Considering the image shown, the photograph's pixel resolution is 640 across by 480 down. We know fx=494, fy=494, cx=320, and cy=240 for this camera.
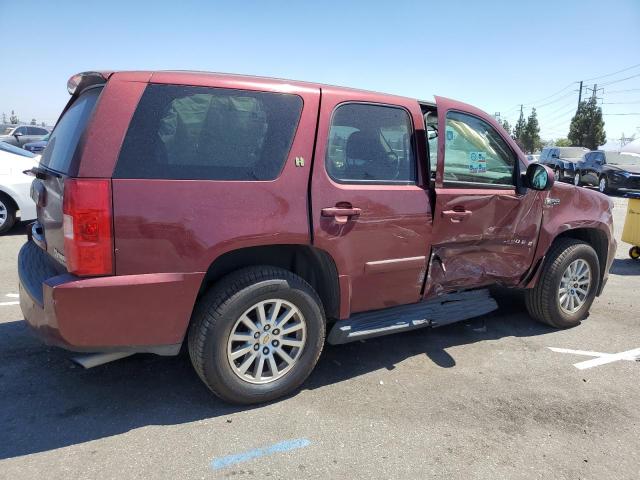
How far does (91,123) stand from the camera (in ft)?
8.46

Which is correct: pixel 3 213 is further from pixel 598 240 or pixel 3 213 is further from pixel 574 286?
pixel 598 240

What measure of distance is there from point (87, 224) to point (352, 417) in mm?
1869

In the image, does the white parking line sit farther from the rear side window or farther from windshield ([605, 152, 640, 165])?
windshield ([605, 152, 640, 165])

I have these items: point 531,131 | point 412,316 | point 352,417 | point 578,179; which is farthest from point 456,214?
point 531,131

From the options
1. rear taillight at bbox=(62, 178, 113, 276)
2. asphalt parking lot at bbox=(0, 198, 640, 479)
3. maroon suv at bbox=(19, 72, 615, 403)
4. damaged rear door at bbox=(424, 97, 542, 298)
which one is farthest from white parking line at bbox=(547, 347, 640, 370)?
rear taillight at bbox=(62, 178, 113, 276)

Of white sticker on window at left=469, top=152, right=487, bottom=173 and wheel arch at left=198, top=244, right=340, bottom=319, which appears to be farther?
white sticker on window at left=469, top=152, right=487, bottom=173

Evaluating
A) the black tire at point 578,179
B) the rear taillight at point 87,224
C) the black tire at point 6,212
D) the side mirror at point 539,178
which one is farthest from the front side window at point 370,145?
the black tire at point 578,179

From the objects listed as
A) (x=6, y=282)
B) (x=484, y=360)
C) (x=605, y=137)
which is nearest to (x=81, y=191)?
(x=484, y=360)

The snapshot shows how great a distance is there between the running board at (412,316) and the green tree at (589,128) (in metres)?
49.3

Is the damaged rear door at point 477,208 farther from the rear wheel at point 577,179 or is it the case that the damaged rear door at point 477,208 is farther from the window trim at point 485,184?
the rear wheel at point 577,179

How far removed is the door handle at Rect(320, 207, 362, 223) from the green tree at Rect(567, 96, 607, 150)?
50487mm

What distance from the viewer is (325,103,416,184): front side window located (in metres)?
3.18

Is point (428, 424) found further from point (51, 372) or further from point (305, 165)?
point (51, 372)

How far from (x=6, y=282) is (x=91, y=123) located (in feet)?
12.3
